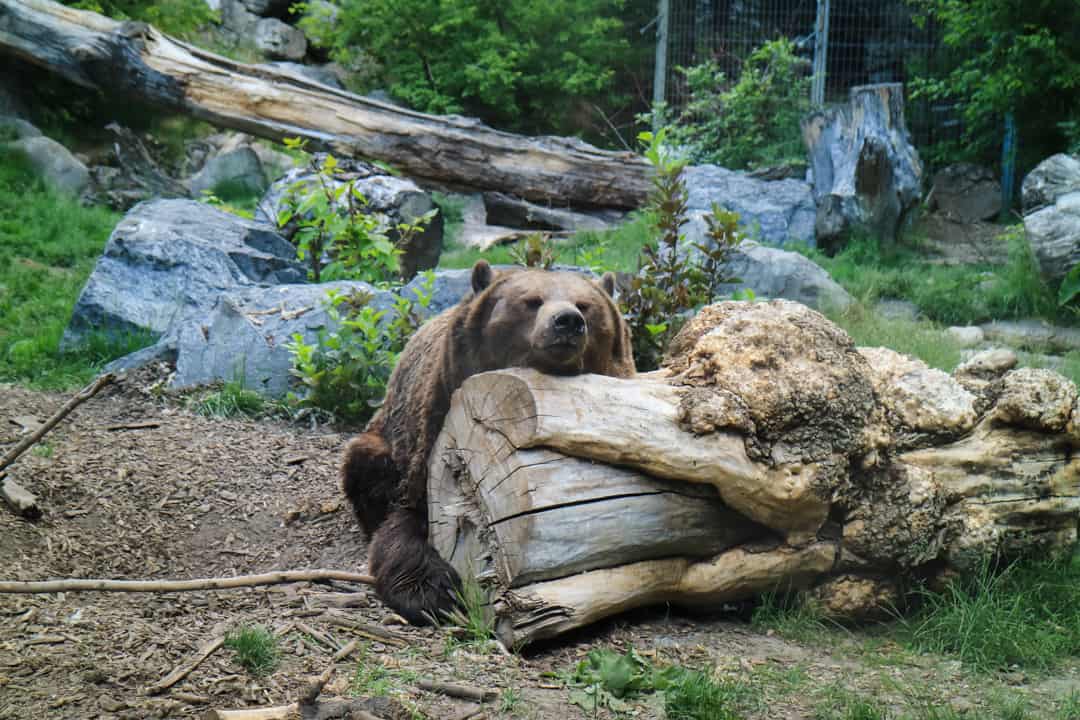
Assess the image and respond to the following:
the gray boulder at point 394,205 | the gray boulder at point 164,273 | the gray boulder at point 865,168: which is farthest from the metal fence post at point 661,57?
the gray boulder at point 164,273

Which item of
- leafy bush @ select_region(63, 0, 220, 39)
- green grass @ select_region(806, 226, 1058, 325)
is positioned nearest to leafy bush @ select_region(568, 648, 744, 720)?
green grass @ select_region(806, 226, 1058, 325)

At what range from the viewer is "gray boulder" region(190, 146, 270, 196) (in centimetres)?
1244

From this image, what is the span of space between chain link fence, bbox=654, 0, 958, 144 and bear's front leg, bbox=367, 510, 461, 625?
11.6 metres

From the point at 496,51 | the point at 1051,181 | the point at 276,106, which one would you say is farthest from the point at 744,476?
the point at 496,51

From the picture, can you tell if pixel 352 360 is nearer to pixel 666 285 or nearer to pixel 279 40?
pixel 666 285

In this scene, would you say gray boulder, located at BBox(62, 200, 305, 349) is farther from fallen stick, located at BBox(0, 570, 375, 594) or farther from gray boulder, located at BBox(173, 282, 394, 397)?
fallen stick, located at BBox(0, 570, 375, 594)

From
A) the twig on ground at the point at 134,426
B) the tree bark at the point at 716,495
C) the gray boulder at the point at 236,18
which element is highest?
the gray boulder at the point at 236,18

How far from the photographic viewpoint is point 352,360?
629cm

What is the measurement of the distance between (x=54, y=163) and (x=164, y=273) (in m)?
4.47

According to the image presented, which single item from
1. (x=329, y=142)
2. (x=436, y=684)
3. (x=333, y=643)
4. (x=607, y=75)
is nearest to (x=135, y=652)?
(x=333, y=643)

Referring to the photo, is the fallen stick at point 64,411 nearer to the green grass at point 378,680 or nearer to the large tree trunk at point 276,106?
the green grass at point 378,680

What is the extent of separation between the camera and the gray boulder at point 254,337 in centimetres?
667

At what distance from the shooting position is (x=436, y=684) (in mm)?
2957

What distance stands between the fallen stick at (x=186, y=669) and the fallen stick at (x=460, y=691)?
67cm
